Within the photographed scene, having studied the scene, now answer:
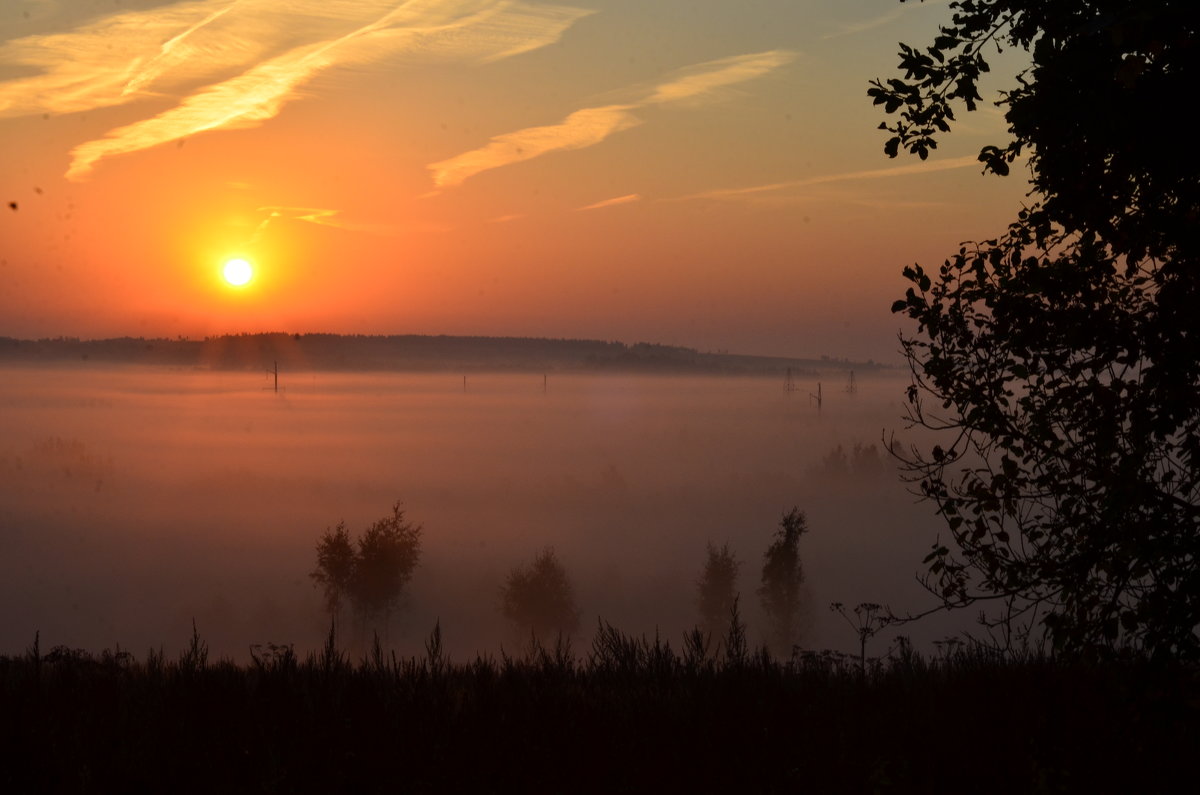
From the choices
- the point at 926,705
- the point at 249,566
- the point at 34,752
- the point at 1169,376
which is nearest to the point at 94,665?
the point at 34,752

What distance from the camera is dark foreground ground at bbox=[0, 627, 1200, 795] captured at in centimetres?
699

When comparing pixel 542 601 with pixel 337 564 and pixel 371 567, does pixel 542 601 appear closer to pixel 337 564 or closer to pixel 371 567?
pixel 371 567

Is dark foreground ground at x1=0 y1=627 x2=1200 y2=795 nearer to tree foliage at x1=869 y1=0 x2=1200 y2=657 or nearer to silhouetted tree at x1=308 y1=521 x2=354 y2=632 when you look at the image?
tree foliage at x1=869 y1=0 x2=1200 y2=657

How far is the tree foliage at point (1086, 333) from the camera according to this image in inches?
258

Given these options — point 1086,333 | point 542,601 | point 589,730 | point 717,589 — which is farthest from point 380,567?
point 1086,333

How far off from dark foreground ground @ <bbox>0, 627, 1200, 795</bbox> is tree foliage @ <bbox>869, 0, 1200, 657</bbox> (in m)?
0.84

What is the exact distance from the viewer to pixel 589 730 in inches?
305

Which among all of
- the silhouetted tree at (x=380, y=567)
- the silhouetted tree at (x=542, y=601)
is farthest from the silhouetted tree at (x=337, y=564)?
the silhouetted tree at (x=542, y=601)

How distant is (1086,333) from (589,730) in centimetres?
469

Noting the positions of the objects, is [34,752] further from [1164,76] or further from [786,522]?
[786,522]

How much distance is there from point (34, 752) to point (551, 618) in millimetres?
98671

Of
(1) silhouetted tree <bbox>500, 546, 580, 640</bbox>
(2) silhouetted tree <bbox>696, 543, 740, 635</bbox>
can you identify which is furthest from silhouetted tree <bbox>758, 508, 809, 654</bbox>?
(1) silhouetted tree <bbox>500, 546, 580, 640</bbox>

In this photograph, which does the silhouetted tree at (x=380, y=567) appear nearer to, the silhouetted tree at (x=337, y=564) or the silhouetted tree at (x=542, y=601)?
the silhouetted tree at (x=337, y=564)

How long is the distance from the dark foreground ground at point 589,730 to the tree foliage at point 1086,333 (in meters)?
0.84
